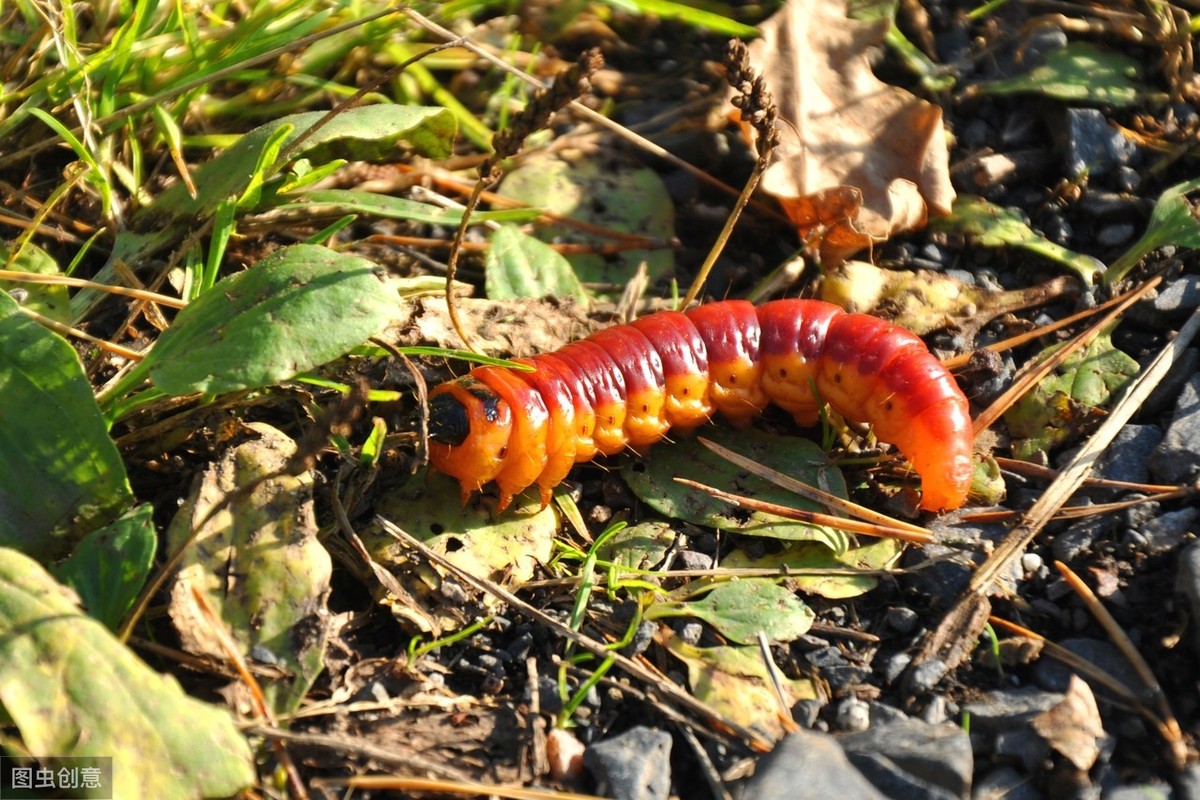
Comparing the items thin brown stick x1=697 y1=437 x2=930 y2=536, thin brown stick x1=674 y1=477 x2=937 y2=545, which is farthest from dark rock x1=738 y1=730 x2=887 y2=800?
thin brown stick x1=697 y1=437 x2=930 y2=536

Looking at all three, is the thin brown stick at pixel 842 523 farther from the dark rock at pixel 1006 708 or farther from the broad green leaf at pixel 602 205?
the broad green leaf at pixel 602 205

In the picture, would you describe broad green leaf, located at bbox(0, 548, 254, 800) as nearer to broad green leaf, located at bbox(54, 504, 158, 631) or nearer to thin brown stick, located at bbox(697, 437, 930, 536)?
broad green leaf, located at bbox(54, 504, 158, 631)

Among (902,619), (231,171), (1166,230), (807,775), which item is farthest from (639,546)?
(1166,230)

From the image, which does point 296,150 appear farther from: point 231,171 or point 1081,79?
point 1081,79

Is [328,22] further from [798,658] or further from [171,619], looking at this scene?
[798,658]

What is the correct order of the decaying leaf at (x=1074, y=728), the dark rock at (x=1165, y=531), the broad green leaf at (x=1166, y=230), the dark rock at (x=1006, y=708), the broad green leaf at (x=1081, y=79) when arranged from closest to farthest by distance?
the decaying leaf at (x=1074, y=728)
the dark rock at (x=1006, y=708)
the dark rock at (x=1165, y=531)
the broad green leaf at (x=1166, y=230)
the broad green leaf at (x=1081, y=79)

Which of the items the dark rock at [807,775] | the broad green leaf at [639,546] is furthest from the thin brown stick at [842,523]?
the dark rock at [807,775]
